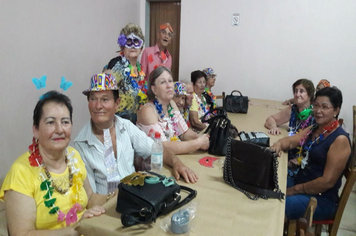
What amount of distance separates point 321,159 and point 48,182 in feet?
6.05

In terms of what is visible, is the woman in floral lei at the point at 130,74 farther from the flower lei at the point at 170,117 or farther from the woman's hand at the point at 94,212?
the woman's hand at the point at 94,212

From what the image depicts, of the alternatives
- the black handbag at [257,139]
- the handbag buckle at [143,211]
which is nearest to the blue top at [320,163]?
the black handbag at [257,139]

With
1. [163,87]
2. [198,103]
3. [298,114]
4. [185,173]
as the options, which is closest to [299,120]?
[298,114]

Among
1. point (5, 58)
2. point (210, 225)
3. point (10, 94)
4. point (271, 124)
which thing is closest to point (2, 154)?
point (10, 94)

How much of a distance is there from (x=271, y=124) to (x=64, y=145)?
7.26ft

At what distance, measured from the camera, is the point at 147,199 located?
1231 mm

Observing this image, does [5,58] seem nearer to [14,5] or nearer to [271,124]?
[14,5]

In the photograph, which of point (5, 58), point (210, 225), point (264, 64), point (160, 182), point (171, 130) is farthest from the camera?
point (264, 64)

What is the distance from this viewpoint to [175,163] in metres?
1.78

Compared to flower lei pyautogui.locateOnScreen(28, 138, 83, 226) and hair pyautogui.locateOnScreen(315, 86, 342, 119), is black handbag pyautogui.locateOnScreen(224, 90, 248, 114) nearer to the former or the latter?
hair pyautogui.locateOnScreen(315, 86, 342, 119)

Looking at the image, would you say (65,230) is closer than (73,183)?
Yes

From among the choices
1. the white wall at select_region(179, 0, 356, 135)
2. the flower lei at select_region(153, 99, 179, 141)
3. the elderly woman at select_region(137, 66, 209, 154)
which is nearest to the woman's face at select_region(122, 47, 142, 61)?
the elderly woman at select_region(137, 66, 209, 154)

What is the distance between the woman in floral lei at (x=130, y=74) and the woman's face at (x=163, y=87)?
0.50m

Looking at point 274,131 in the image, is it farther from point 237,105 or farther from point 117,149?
point 117,149
